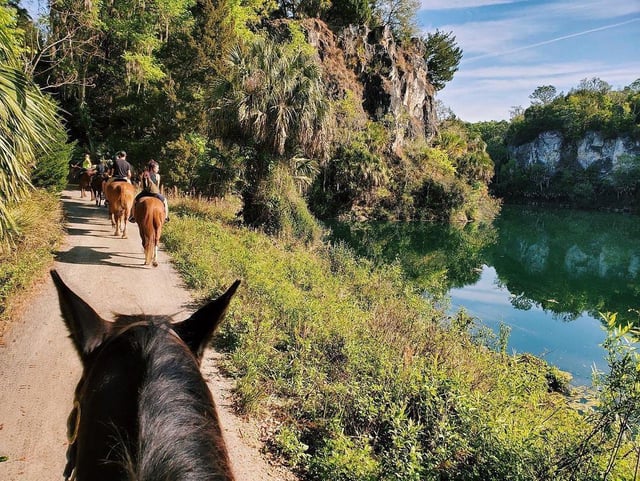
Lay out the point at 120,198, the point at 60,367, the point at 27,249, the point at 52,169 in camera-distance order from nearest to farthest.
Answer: the point at 60,367 → the point at 27,249 → the point at 120,198 → the point at 52,169

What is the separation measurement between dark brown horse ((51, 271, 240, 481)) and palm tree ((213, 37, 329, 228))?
44.9ft

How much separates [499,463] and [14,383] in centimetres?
508

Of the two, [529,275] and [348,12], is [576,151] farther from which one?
[529,275]

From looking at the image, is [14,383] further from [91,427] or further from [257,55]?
[257,55]

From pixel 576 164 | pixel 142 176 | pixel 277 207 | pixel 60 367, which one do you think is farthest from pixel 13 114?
pixel 576 164

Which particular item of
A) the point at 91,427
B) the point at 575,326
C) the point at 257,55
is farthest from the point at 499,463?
the point at 257,55

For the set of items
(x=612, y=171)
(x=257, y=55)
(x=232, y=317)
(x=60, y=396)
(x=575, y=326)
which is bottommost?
(x=575, y=326)

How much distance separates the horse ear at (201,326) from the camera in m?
1.49

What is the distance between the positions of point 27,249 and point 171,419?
8.77 m

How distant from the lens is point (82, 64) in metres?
21.7

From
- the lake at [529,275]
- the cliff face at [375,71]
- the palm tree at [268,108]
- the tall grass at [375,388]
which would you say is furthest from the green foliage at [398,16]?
the tall grass at [375,388]

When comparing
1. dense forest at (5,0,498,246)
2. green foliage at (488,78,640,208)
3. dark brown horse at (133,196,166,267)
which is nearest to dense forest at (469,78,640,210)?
green foliage at (488,78,640,208)

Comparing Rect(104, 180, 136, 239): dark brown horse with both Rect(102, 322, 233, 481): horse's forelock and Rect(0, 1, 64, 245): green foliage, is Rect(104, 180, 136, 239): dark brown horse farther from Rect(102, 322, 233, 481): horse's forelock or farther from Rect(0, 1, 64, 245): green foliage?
Rect(102, 322, 233, 481): horse's forelock

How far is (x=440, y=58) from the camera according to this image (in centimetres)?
5859
